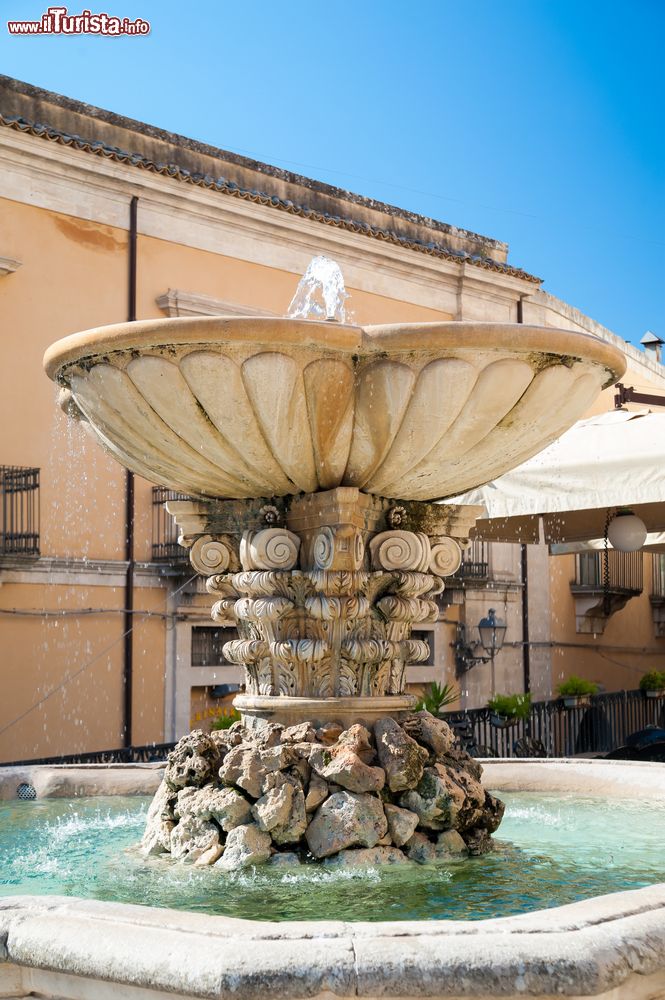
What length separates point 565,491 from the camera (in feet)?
23.5

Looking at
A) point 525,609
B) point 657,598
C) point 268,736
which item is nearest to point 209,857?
point 268,736

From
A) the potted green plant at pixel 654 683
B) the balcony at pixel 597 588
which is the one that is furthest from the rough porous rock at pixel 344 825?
the balcony at pixel 597 588

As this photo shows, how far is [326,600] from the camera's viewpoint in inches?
179

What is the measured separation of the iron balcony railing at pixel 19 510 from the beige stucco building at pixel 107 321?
0.02 metres

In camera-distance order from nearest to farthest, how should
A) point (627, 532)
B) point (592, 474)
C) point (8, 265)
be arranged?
point (592, 474)
point (627, 532)
point (8, 265)

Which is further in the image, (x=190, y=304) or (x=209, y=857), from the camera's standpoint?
(x=190, y=304)

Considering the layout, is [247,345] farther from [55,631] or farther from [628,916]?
[55,631]

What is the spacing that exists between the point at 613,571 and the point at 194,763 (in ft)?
55.6

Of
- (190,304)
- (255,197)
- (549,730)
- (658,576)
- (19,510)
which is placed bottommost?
(549,730)

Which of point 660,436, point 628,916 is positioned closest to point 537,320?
point 660,436

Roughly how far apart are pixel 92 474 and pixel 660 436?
8171 mm

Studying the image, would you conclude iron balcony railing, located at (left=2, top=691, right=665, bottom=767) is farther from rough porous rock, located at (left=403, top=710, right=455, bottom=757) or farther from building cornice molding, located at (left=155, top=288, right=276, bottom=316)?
building cornice molding, located at (left=155, top=288, right=276, bottom=316)

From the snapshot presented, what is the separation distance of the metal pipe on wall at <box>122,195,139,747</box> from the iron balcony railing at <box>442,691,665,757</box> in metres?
4.48

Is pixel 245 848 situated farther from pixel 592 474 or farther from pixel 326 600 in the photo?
pixel 592 474
